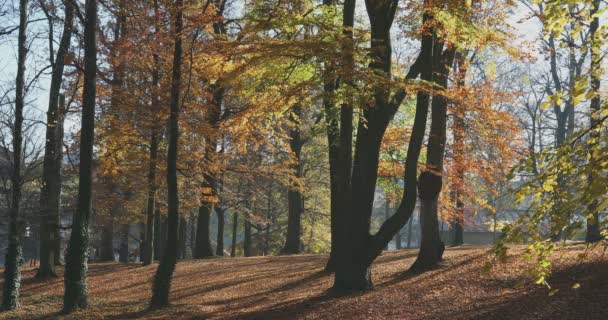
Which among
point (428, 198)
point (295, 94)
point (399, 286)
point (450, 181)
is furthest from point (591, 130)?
A: point (450, 181)

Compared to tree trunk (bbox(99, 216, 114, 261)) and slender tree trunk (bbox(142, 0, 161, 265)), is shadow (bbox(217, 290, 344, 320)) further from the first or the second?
tree trunk (bbox(99, 216, 114, 261))

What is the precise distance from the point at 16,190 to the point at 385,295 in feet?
26.8

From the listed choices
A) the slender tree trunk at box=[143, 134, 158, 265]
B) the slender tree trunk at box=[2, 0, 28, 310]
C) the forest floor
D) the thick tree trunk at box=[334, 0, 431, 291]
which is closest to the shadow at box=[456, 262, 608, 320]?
the forest floor

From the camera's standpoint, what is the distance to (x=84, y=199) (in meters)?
11.2

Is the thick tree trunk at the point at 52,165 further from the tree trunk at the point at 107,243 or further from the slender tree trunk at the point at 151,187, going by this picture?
the tree trunk at the point at 107,243

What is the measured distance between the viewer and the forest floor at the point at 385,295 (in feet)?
28.7

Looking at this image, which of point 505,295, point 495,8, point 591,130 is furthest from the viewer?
point 495,8

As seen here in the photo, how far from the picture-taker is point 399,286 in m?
11.9

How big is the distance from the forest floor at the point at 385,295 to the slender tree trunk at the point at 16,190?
1.75 feet

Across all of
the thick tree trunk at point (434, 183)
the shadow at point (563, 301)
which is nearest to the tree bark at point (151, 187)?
the thick tree trunk at point (434, 183)

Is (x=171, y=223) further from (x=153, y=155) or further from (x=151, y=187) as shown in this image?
(x=151, y=187)

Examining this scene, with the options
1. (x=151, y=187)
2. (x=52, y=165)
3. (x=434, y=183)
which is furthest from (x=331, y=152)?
(x=52, y=165)

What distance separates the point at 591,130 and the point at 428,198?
10.3m

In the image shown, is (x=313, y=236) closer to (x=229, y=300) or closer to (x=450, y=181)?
(x=450, y=181)
